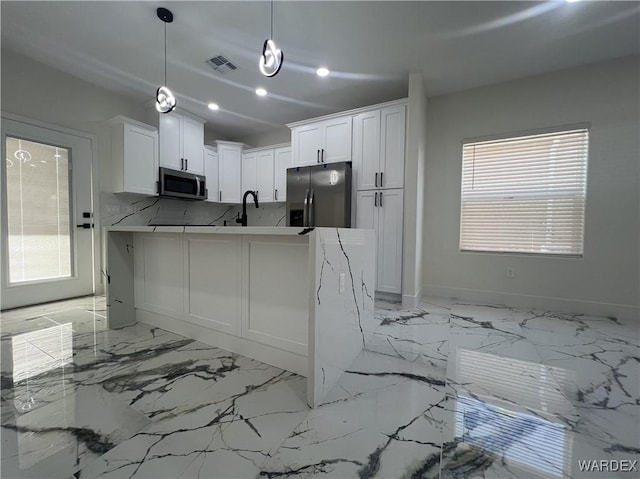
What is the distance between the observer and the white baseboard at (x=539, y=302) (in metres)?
2.88

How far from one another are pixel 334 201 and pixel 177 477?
2927mm

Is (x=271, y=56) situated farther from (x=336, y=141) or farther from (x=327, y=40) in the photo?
(x=336, y=141)

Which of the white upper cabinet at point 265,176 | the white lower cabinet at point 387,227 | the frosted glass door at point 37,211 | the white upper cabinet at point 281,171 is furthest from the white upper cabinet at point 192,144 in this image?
the white lower cabinet at point 387,227

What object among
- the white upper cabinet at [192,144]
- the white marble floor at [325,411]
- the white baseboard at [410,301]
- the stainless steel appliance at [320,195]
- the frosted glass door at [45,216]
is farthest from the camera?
the white upper cabinet at [192,144]

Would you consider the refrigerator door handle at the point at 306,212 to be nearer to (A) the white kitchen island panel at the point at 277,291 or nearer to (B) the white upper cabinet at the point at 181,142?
(A) the white kitchen island panel at the point at 277,291

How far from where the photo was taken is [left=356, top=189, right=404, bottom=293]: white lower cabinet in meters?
3.30

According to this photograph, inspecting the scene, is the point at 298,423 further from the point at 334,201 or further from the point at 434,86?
the point at 434,86

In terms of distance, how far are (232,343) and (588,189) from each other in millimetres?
3911

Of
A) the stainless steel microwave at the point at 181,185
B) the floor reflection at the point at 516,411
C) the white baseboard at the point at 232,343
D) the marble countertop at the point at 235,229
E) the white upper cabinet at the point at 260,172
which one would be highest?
the white upper cabinet at the point at 260,172

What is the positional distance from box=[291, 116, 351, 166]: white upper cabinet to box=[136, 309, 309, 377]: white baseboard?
257 centimetres

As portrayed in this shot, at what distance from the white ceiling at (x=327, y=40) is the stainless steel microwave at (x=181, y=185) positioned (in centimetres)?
112

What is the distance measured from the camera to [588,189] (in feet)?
9.77

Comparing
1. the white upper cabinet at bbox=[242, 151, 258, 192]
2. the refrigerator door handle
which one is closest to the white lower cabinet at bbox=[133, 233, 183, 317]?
the refrigerator door handle

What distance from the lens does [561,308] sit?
3121 mm
